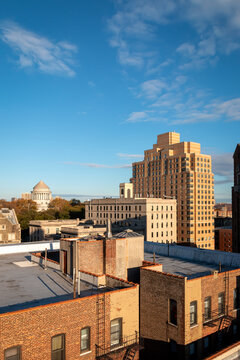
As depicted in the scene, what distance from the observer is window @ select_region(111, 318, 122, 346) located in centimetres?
2120

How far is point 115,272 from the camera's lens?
26.7 m

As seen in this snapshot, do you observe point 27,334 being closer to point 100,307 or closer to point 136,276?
point 100,307

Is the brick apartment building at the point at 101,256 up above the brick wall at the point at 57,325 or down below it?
above

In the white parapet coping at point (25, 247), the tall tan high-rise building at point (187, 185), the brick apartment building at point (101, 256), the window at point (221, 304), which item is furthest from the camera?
the tall tan high-rise building at point (187, 185)

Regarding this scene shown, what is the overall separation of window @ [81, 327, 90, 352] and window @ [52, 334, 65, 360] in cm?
144

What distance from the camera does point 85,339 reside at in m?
19.9

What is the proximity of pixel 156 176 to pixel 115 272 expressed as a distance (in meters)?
124

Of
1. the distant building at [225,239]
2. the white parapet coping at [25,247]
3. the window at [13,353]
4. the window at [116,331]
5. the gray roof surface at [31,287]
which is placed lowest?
the distant building at [225,239]

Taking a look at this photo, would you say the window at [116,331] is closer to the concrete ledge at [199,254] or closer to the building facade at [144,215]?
the concrete ledge at [199,254]

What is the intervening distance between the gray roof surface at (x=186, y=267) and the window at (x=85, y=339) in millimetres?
10800

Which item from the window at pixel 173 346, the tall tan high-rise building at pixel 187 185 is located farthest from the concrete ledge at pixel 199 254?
the tall tan high-rise building at pixel 187 185

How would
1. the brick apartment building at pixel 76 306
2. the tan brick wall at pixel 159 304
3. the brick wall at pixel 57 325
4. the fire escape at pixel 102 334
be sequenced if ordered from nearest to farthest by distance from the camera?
the brick wall at pixel 57 325
the brick apartment building at pixel 76 306
the fire escape at pixel 102 334
the tan brick wall at pixel 159 304

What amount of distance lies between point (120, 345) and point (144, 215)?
8025 cm

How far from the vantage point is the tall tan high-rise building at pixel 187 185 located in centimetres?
13250
